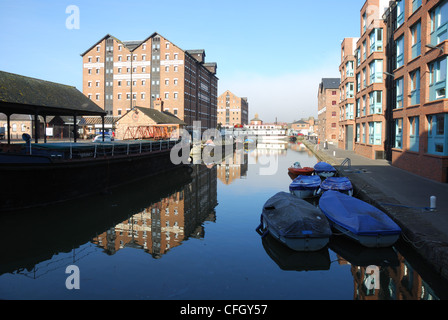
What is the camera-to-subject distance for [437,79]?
21.2m

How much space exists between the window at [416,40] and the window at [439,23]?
2.06 meters

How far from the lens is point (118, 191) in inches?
950

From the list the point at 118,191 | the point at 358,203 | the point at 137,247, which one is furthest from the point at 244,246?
the point at 118,191

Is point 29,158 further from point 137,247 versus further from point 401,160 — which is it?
point 401,160

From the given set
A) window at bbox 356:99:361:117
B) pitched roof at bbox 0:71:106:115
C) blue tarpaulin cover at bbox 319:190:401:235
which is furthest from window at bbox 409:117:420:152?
pitched roof at bbox 0:71:106:115

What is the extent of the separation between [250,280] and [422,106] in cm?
1980

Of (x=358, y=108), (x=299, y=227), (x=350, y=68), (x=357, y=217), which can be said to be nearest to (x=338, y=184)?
(x=357, y=217)

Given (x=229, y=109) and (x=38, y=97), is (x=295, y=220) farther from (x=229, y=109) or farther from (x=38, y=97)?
(x=229, y=109)

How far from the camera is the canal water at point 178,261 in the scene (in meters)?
9.56

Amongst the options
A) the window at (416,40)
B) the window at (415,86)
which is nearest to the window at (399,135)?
the window at (415,86)

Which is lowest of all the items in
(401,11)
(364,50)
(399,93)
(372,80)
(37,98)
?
(37,98)

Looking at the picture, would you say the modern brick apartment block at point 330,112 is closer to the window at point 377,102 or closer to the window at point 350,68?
the window at point 350,68

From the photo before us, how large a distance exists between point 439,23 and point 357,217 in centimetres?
1633
